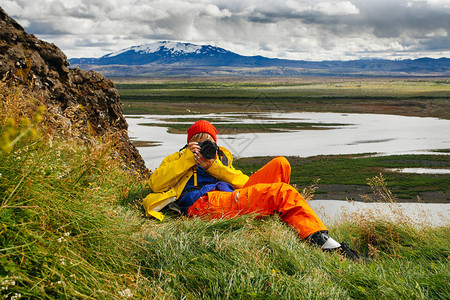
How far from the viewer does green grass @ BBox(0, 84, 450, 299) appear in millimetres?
2232

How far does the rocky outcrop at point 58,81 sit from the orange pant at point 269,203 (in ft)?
7.67

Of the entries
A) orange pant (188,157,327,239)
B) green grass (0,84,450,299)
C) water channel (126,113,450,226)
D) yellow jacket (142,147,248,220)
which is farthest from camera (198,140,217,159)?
water channel (126,113,450,226)

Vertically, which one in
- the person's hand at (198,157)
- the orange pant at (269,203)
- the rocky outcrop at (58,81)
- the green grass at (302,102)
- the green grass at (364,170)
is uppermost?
the rocky outcrop at (58,81)

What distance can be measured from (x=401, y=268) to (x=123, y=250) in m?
2.22

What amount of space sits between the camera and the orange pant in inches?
18.1

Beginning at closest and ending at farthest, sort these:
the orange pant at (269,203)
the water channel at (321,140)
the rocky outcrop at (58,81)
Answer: the orange pant at (269,203) → the rocky outcrop at (58,81) → the water channel at (321,140)

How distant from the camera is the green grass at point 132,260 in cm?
223

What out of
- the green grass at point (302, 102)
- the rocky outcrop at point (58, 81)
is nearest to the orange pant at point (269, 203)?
the rocky outcrop at point (58, 81)

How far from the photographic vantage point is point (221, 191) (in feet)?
15.3

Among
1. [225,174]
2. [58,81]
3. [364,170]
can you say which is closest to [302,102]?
[364,170]

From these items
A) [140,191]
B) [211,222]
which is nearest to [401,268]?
[211,222]

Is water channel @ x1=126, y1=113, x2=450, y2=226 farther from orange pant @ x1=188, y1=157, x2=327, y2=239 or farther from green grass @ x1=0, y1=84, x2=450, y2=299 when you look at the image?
green grass @ x1=0, y1=84, x2=450, y2=299

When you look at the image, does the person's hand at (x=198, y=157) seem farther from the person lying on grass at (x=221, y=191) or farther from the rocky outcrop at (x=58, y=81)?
the rocky outcrop at (x=58, y=81)

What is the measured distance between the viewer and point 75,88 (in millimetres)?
8711
